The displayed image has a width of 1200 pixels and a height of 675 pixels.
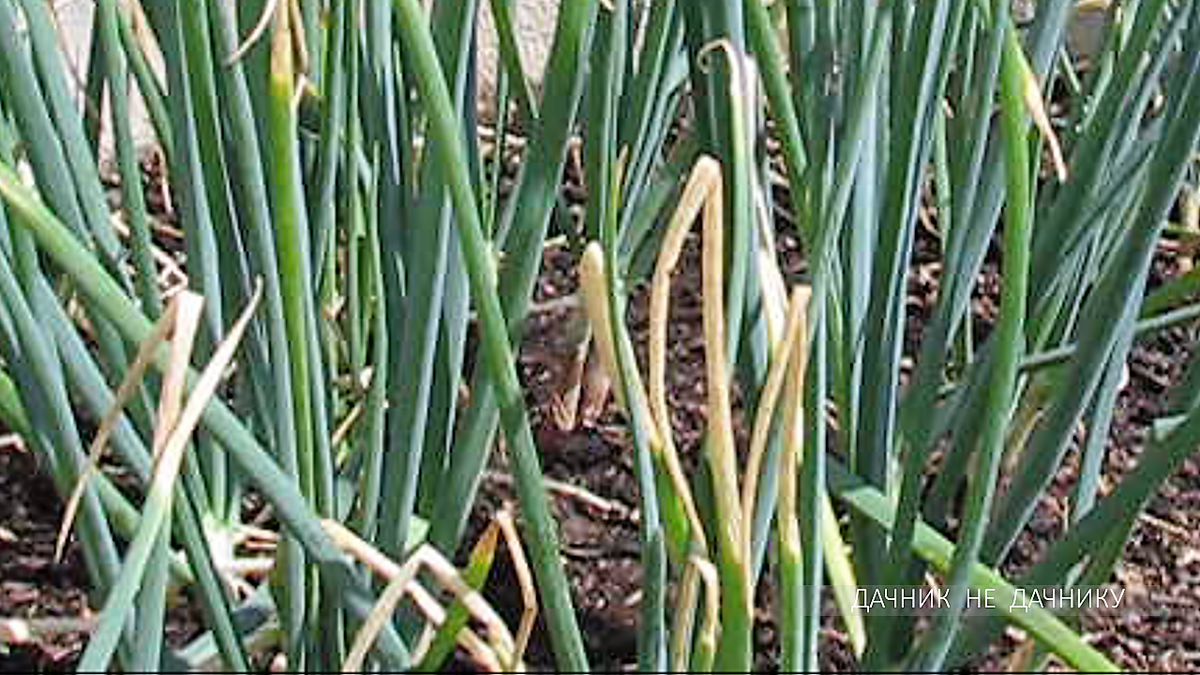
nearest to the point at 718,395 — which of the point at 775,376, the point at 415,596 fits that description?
the point at 775,376

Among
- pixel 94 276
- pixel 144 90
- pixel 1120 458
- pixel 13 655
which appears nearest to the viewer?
pixel 94 276

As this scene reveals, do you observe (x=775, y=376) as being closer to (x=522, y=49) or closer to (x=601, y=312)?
(x=601, y=312)

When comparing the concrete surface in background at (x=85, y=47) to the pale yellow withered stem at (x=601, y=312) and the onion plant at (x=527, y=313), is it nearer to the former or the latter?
the onion plant at (x=527, y=313)

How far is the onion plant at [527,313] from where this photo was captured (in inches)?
30.8

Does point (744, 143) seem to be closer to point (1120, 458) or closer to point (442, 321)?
point (442, 321)

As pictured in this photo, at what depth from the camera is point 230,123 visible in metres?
0.93

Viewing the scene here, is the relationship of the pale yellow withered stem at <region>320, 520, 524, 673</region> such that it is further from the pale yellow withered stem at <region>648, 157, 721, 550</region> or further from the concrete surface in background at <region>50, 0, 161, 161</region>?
the concrete surface in background at <region>50, 0, 161, 161</region>

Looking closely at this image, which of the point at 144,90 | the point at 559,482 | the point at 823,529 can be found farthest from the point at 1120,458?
the point at 144,90

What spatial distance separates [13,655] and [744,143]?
575 millimetres

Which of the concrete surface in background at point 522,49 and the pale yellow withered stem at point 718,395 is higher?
the pale yellow withered stem at point 718,395

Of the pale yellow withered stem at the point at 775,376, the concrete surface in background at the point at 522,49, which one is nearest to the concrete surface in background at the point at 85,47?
the concrete surface in background at the point at 522,49

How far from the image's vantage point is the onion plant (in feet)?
2.57

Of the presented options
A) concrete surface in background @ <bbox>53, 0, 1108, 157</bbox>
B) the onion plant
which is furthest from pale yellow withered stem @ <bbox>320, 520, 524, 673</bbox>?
concrete surface in background @ <bbox>53, 0, 1108, 157</bbox>

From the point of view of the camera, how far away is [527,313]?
996 millimetres
